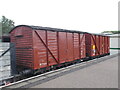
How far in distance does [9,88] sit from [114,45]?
1358 inches

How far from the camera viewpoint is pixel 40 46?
6.84 m

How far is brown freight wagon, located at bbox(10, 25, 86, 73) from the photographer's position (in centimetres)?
647

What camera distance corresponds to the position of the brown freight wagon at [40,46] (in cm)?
647

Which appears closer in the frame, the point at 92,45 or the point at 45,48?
the point at 45,48

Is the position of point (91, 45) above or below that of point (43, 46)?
below

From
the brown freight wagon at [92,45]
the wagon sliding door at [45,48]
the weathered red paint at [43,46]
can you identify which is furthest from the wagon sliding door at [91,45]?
the wagon sliding door at [45,48]

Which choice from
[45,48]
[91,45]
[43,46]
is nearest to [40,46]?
[43,46]

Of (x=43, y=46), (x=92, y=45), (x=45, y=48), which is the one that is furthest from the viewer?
(x=92, y=45)

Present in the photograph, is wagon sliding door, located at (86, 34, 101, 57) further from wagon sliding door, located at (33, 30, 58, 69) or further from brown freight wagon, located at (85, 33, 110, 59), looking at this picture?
wagon sliding door, located at (33, 30, 58, 69)

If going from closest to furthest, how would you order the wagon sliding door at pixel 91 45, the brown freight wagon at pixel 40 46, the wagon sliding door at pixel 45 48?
the brown freight wagon at pixel 40 46 < the wagon sliding door at pixel 45 48 < the wagon sliding door at pixel 91 45

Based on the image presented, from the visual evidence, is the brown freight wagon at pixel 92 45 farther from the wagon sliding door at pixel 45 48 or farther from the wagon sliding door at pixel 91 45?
the wagon sliding door at pixel 45 48

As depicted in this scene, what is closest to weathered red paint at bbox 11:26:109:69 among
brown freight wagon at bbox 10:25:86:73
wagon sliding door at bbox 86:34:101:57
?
brown freight wagon at bbox 10:25:86:73

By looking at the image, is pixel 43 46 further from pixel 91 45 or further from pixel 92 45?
pixel 92 45

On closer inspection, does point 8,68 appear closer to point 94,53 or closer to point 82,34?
point 82,34
